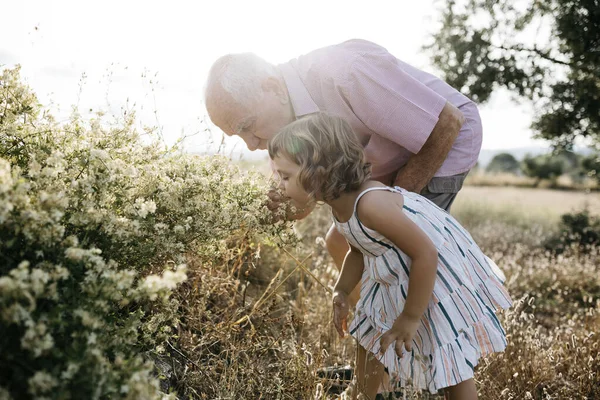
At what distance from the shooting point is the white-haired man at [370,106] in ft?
7.98

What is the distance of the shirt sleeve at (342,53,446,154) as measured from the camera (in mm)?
2412

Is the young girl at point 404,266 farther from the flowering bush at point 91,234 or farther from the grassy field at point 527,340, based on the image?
the flowering bush at point 91,234

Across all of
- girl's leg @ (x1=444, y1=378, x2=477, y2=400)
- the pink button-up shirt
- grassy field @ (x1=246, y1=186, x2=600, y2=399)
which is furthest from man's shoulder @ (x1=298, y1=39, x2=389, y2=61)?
girl's leg @ (x1=444, y1=378, x2=477, y2=400)

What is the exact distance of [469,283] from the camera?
7.34ft

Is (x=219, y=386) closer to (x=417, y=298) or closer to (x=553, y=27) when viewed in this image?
(x=417, y=298)

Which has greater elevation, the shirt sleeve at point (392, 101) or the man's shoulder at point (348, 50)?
the man's shoulder at point (348, 50)

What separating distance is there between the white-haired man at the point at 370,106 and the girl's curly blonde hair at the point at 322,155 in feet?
1.01

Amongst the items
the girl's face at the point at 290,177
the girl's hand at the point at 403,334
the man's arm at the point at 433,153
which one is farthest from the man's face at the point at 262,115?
the girl's hand at the point at 403,334

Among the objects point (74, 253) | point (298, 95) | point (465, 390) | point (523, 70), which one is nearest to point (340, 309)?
point (465, 390)

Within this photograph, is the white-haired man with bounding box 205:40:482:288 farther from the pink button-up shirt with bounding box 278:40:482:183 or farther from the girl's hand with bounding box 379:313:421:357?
the girl's hand with bounding box 379:313:421:357

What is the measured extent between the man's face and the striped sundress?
0.73m

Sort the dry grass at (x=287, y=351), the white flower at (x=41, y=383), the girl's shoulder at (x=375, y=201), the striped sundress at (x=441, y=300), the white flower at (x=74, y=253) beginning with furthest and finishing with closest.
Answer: the dry grass at (x=287, y=351) < the striped sundress at (x=441, y=300) < the girl's shoulder at (x=375, y=201) < the white flower at (x=74, y=253) < the white flower at (x=41, y=383)

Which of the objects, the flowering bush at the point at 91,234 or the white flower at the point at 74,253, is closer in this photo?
the flowering bush at the point at 91,234

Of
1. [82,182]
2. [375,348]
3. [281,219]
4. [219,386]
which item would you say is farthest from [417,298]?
[82,182]
